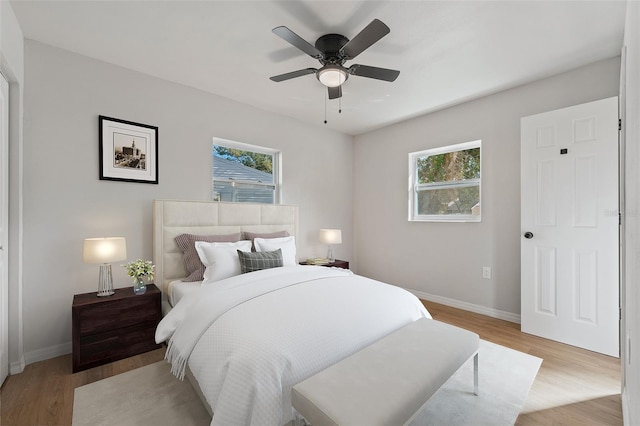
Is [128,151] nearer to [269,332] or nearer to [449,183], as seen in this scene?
[269,332]

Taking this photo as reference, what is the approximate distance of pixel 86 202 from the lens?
2586 mm

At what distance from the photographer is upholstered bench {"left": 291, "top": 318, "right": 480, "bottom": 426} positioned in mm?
1129

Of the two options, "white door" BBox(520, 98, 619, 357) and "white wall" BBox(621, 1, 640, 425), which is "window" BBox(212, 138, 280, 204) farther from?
"white wall" BBox(621, 1, 640, 425)

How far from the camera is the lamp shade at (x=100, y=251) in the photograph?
2.33m

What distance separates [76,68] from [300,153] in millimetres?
2564

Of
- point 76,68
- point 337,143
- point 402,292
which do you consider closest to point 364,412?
point 402,292

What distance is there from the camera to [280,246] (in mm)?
3164

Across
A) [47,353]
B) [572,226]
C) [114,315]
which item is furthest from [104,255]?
[572,226]

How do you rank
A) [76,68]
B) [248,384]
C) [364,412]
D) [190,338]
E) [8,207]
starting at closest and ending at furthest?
[364,412]
[248,384]
[190,338]
[8,207]
[76,68]

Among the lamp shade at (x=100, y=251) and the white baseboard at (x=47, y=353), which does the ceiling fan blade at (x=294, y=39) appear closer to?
the lamp shade at (x=100, y=251)

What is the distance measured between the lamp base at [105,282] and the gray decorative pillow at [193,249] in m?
0.59

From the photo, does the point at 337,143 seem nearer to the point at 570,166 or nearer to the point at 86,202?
the point at 570,166

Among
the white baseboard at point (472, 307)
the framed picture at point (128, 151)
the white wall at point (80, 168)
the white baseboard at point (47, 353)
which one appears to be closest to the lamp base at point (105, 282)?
the white wall at point (80, 168)

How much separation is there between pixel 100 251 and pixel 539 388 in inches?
138
